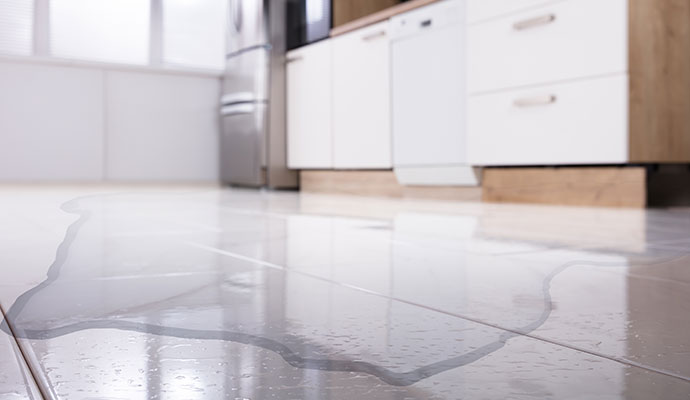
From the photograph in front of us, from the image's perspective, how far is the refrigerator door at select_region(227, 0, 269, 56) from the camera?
4.13 m

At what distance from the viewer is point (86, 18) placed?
4.50m

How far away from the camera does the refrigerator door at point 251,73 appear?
4.17 metres

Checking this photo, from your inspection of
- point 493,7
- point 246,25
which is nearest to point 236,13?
point 246,25

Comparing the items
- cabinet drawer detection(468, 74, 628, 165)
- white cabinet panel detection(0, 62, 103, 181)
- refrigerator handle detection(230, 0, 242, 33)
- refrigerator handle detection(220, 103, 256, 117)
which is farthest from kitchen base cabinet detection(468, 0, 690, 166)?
white cabinet panel detection(0, 62, 103, 181)

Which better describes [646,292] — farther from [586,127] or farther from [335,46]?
[335,46]

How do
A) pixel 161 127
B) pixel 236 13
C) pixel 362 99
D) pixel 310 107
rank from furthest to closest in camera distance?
pixel 161 127, pixel 236 13, pixel 310 107, pixel 362 99

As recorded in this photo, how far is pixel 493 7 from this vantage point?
2625 millimetres

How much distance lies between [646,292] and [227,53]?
13.7ft

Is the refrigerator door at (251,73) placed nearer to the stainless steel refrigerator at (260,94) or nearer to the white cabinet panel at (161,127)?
the stainless steel refrigerator at (260,94)

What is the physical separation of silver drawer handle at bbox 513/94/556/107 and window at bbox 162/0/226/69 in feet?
9.40

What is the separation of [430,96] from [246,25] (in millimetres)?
1763

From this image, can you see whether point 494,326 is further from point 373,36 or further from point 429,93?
point 373,36

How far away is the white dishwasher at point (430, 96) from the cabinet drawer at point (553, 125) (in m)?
0.10

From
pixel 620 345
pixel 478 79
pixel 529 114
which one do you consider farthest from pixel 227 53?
pixel 620 345
